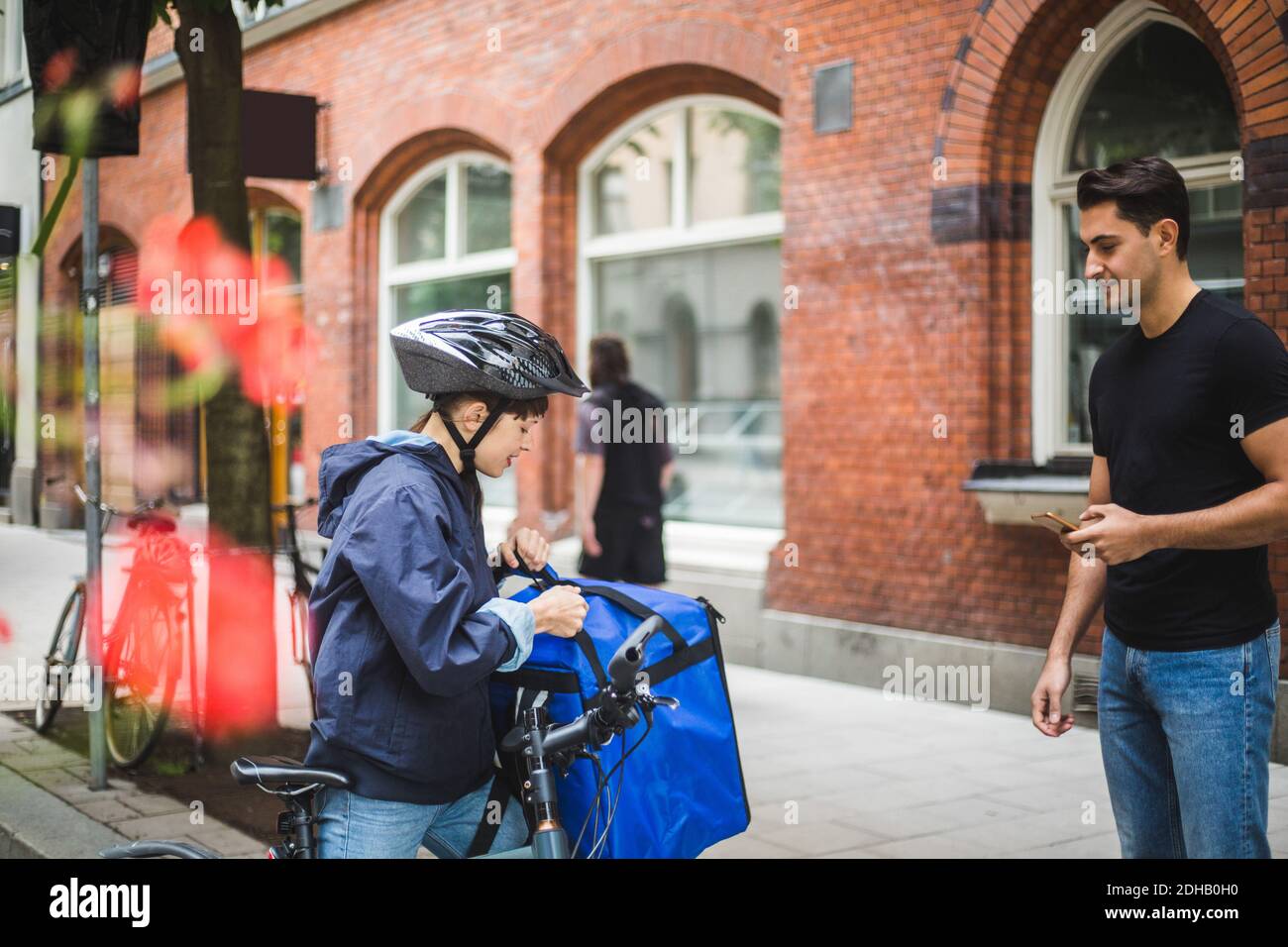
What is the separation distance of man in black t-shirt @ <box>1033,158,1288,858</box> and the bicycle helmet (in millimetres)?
1119

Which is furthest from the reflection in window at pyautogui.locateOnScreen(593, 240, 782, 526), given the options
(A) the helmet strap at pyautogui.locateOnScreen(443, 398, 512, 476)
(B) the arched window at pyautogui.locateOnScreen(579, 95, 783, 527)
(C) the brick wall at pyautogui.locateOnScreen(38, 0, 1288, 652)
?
(A) the helmet strap at pyautogui.locateOnScreen(443, 398, 512, 476)

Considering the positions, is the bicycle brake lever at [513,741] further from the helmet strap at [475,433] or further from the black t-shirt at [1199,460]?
the black t-shirt at [1199,460]

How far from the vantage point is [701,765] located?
279cm

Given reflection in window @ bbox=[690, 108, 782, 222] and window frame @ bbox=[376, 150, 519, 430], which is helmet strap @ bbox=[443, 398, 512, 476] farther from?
window frame @ bbox=[376, 150, 519, 430]

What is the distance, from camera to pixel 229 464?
259 inches

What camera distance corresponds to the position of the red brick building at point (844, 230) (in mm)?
8062

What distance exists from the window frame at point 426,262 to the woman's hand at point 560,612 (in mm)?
9771

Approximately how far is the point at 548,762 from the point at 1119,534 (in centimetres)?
120

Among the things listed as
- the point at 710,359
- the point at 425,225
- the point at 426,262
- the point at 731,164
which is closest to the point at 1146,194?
the point at 731,164

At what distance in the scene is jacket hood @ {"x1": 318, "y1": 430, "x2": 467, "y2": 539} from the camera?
9.10ft

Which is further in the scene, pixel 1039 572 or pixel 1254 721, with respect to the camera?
pixel 1039 572

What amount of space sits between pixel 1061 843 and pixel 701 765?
11.1 ft
